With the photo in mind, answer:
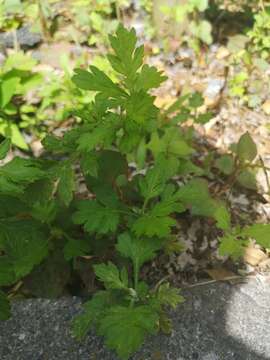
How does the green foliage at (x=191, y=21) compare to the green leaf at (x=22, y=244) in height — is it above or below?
above

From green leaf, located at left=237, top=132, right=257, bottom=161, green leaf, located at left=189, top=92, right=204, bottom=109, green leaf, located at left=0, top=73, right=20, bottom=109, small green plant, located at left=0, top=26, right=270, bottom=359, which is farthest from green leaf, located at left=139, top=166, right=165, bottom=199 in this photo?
green leaf, located at left=0, top=73, right=20, bottom=109

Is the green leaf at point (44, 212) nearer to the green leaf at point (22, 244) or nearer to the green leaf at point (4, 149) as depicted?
the green leaf at point (22, 244)

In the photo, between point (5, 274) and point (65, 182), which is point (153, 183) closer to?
point (65, 182)

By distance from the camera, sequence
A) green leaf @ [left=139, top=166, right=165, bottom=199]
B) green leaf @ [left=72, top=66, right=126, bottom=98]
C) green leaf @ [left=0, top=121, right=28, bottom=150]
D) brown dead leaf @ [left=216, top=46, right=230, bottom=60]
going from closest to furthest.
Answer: green leaf @ [left=72, top=66, right=126, bottom=98]
green leaf @ [left=139, top=166, right=165, bottom=199]
green leaf @ [left=0, top=121, right=28, bottom=150]
brown dead leaf @ [left=216, top=46, right=230, bottom=60]

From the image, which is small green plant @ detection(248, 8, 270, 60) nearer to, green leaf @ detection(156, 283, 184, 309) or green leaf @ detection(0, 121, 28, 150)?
green leaf @ detection(0, 121, 28, 150)

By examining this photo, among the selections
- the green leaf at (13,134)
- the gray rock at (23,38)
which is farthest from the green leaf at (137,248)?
the gray rock at (23,38)

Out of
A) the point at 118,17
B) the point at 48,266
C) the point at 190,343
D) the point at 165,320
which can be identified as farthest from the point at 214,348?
the point at 118,17
